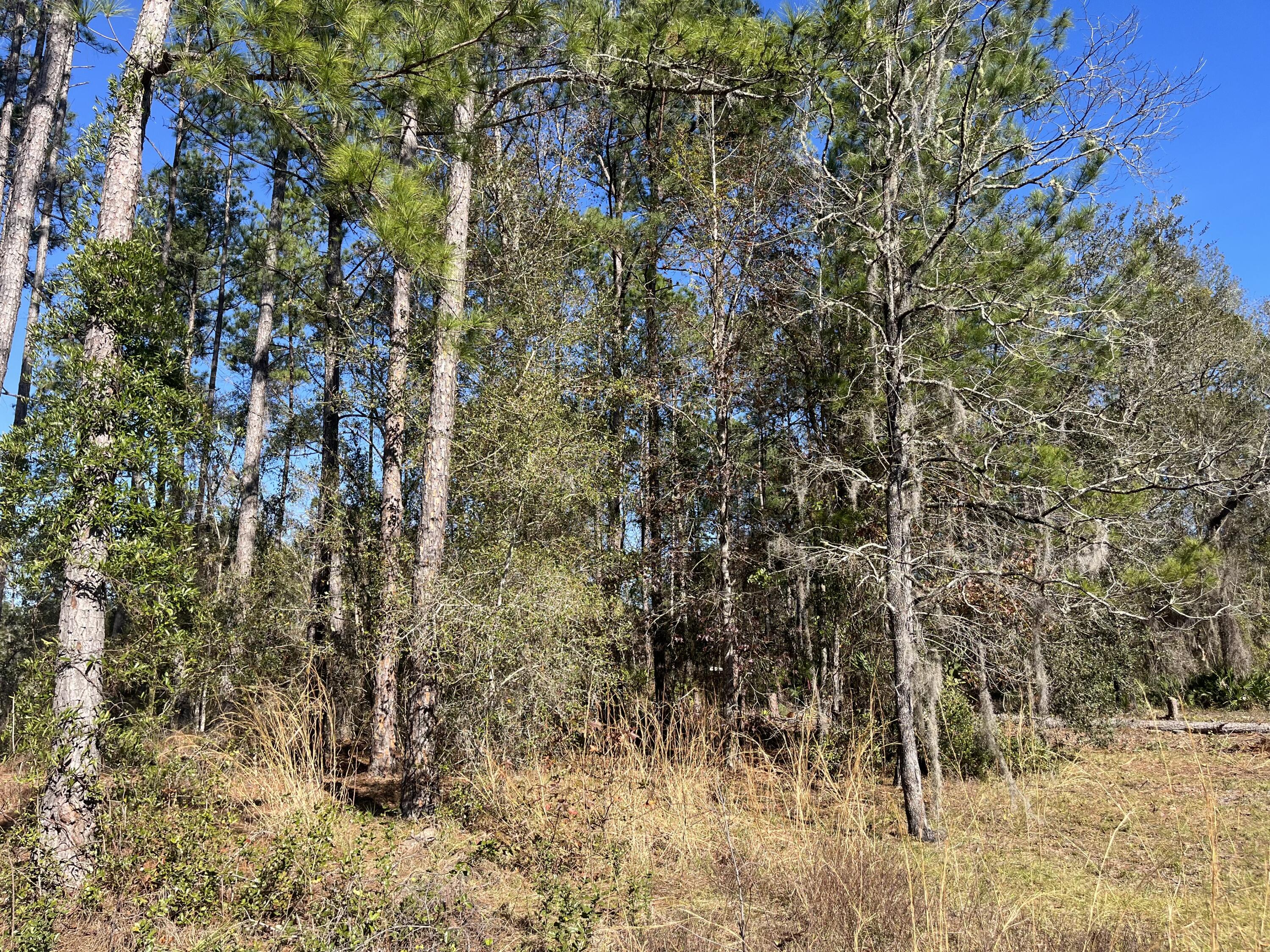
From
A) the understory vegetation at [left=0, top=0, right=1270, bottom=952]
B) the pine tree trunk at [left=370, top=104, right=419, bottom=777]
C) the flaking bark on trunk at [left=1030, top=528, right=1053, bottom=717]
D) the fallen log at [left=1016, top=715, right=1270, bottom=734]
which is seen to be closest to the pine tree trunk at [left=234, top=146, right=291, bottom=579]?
the understory vegetation at [left=0, top=0, right=1270, bottom=952]

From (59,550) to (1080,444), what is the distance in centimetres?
1106

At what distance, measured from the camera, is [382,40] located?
14.8ft

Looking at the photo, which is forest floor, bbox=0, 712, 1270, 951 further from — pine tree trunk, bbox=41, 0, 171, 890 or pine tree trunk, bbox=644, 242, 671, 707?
pine tree trunk, bbox=644, 242, 671, 707

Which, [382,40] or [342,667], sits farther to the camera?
[342,667]

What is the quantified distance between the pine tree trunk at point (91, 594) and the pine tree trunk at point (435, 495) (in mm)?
2013

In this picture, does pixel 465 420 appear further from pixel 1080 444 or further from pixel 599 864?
pixel 1080 444

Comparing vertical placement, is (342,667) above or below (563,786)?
above

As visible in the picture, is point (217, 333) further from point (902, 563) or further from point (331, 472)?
point (902, 563)

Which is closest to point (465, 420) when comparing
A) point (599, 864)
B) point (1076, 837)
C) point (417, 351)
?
point (417, 351)

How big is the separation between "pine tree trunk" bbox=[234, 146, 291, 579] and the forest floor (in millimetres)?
4192

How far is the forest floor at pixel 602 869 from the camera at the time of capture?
337 cm

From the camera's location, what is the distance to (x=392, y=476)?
7.66 metres

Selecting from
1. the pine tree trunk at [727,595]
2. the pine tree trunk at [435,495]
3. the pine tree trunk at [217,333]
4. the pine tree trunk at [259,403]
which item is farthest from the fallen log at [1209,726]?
the pine tree trunk at [217,333]

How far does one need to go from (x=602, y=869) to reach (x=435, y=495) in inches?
126
